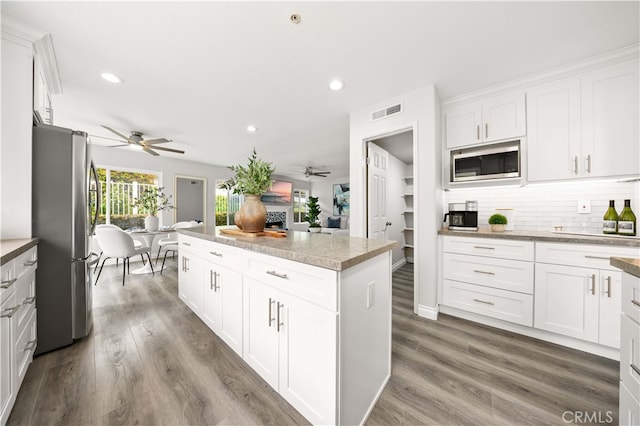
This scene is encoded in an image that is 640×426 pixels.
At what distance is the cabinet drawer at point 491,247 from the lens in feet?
6.57

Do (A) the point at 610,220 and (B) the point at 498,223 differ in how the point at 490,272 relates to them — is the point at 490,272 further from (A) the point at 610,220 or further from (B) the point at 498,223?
(A) the point at 610,220

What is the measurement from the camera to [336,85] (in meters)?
2.44

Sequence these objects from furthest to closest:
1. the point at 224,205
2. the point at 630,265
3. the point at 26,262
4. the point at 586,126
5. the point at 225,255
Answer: the point at 224,205 → the point at 586,126 → the point at 225,255 → the point at 26,262 → the point at 630,265

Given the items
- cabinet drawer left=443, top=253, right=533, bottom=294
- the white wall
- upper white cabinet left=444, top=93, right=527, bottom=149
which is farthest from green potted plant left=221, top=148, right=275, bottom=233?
upper white cabinet left=444, top=93, right=527, bottom=149

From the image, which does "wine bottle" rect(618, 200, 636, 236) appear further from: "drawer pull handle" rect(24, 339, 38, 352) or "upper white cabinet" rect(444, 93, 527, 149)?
"drawer pull handle" rect(24, 339, 38, 352)

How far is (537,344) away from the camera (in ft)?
6.24

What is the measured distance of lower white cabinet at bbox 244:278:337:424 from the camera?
3.39 feet

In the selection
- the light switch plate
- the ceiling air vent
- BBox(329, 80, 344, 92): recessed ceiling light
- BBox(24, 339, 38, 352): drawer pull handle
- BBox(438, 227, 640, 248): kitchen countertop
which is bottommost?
BBox(24, 339, 38, 352): drawer pull handle

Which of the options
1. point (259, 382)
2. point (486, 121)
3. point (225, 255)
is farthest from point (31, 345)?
point (486, 121)

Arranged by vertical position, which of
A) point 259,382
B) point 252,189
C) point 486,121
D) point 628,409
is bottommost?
point 259,382

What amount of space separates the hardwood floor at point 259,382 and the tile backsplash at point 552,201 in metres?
1.25

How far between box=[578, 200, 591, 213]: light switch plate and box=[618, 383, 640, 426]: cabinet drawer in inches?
77.3

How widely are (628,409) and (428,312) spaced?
1.55 m

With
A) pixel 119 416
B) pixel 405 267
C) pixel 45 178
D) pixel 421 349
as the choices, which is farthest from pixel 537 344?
pixel 45 178
